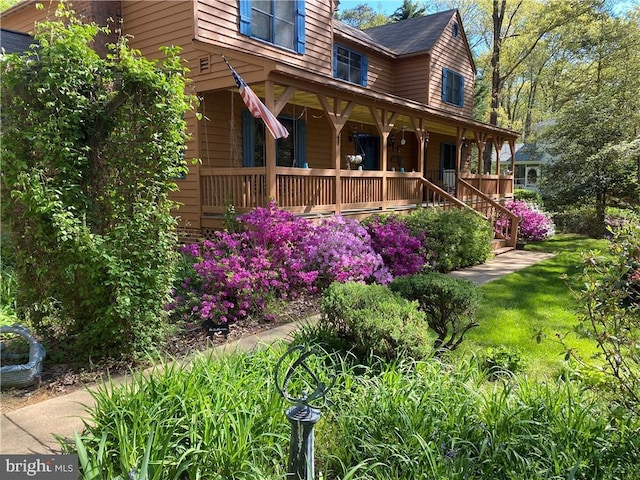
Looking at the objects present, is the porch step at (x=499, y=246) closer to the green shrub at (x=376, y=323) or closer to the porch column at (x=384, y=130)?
the porch column at (x=384, y=130)

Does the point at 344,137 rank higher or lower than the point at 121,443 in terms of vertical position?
higher

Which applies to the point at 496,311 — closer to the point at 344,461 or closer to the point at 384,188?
the point at 344,461

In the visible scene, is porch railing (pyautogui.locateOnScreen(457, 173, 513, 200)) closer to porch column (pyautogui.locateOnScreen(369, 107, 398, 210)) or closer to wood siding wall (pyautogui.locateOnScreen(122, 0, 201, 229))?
porch column (pyautogui.locateOnScreen(369, 107, 398, 210))

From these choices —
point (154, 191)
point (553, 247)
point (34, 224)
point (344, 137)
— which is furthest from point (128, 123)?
Answer: point (553, 247)

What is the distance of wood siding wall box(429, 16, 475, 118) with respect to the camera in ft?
59.6

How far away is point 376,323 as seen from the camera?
3.79 metres

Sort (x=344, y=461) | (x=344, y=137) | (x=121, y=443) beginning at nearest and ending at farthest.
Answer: (x=121, y=443), (x=344, y=461), (x=344, y=137)

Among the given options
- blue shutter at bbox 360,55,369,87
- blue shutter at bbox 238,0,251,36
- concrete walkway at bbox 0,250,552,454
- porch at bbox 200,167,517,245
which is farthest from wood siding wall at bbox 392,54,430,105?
concrete walkway at bbox 0,250,552,454

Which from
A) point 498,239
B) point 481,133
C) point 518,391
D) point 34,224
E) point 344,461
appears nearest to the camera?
point 344,461

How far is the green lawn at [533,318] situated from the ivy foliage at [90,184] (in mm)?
3517

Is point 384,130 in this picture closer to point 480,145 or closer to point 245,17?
point 245,17

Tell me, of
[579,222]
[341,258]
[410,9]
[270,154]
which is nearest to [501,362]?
[341,258]

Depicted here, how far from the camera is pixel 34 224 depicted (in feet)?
13.9

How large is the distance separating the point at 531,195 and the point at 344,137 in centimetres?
1670
